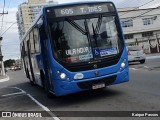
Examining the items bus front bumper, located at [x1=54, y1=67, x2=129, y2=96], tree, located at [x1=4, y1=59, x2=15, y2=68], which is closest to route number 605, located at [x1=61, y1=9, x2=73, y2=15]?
bus front bumper, located at [x1=54, y1=67, x2=129, y2=96]

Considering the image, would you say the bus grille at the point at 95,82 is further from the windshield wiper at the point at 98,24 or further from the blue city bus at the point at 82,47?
the windshield wiper at the point at 98,24

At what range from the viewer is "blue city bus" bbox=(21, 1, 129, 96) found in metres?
10.4

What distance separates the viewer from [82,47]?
10.5m

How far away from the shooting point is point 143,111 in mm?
8141

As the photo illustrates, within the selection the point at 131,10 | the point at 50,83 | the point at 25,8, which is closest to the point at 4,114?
the point at 50,83

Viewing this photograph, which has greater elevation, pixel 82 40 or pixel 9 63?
pixel 82 40

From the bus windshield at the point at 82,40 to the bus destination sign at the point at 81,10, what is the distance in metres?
0.23

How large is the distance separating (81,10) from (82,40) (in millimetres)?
1015

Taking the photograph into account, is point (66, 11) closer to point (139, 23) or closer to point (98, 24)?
point (98, 24)

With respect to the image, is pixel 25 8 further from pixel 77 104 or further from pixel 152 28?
pixel 152 28

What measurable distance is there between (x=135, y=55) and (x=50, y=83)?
62.0 ft

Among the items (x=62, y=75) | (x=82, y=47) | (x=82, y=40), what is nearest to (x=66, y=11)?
(x=82, y=40)

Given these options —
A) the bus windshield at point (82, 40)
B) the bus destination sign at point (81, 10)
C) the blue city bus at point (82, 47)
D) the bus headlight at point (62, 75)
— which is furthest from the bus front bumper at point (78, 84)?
the bus destination sign at point (81, 10)

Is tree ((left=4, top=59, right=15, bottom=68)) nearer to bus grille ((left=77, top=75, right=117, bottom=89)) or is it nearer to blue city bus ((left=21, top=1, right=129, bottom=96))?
blue city bus ((left=21, top=1, right=129, bottom=96))
